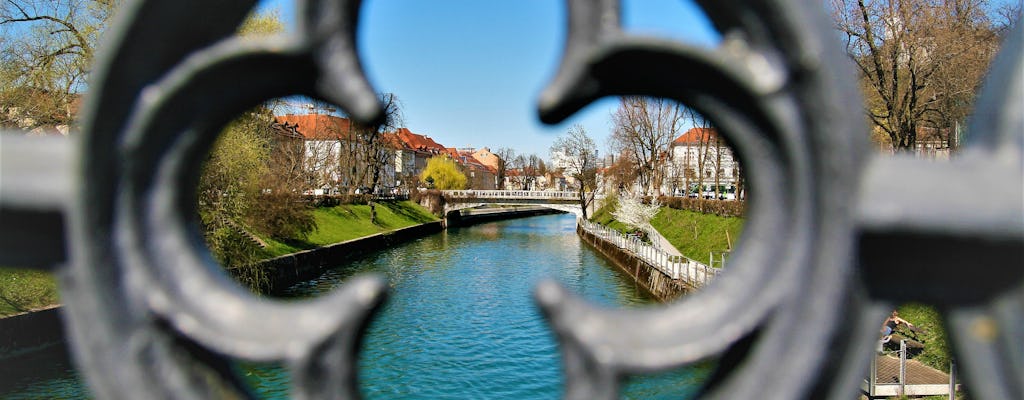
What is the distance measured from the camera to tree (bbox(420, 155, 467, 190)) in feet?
279

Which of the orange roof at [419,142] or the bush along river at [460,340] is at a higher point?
the orange roof at [419,142]

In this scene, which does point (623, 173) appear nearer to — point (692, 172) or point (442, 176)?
point (692, 172)

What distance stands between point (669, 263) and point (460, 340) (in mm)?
8117

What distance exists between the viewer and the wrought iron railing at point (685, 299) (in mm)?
924

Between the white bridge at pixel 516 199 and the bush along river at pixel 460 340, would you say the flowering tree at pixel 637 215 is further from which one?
the white bridge at pixel 516 199

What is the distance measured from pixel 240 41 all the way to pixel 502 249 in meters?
36.1

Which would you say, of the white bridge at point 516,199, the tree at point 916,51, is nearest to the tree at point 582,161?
the white bridge at point 516,199

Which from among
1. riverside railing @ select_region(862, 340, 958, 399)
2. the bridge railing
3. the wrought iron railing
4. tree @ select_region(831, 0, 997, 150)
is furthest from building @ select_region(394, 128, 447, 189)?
the wrought iron railing

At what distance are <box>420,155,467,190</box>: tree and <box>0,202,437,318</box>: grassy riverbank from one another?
95.5 feet

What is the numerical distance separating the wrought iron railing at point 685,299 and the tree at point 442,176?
83.2m

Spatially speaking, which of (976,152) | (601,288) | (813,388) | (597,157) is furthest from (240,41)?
(597,157)

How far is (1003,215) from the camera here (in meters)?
0.95

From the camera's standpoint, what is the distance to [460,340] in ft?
50.2

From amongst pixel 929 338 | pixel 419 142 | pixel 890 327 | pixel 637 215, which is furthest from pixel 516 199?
pixel 419 142
